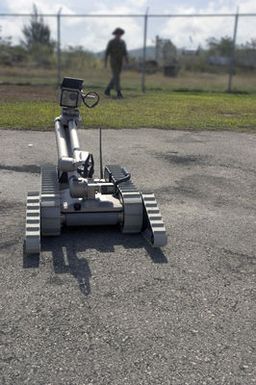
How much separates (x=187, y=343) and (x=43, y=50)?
2877 cm

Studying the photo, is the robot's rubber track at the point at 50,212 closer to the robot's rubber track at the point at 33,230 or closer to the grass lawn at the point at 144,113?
the robot's rubber track at the point at 33,230

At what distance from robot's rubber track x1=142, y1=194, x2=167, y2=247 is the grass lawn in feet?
19.6

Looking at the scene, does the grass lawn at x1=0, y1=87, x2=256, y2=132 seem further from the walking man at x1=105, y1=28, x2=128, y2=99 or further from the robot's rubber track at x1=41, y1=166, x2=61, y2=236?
the robot's rubber track at x1=41, y1=166, x2=61, y2=236

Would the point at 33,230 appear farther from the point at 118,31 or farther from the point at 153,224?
the point at 118,31

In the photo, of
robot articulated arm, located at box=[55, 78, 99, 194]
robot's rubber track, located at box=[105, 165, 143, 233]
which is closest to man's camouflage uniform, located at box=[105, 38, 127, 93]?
robot articulated arm, located at box=[55, 78, 99, 194]

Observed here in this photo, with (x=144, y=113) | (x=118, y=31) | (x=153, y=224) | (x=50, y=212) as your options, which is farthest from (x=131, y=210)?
(x=118, y=31)

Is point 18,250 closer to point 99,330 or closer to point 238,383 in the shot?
point 99,330

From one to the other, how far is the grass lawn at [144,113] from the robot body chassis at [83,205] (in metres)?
5.57

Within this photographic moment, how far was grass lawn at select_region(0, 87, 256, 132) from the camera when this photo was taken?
1060cm

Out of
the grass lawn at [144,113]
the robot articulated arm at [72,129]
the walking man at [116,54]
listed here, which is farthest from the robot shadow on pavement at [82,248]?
the walking man at [116,54]

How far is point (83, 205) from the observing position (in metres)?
4.29

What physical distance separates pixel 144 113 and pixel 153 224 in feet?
28.0

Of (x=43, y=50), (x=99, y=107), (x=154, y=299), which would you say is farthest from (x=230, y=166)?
(x=43, y=50)

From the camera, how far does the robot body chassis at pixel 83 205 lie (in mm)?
4094
